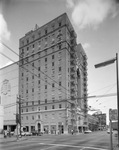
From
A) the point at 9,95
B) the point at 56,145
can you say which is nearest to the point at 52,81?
the point at 9,95

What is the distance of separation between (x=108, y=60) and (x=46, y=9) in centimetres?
365

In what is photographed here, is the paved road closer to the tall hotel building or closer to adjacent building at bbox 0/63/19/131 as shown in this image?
the tall hotel building

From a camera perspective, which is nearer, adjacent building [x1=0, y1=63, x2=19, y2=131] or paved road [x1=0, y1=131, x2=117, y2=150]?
paved road [x1=0, y1=131, x2=117, y2=150]

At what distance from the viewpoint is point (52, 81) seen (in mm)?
49281

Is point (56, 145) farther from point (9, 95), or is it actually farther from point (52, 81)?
point (9, 95)

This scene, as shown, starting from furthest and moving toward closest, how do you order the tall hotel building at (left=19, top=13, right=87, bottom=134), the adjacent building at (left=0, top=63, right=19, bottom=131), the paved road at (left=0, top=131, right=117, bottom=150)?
the adjacent building at (left=0, top=63, right=19, bottom=131) < the tall hotel building at (left=19, top=13, right=87, bottom=134) < the paved road at (left=0, top=131, right=117, bottom=150)

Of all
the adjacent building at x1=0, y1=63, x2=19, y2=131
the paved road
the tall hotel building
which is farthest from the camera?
the adjacent building at x1=0, y1=63, x2=19, y2=131

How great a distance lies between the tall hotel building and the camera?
46344 mm

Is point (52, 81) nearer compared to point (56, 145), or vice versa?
point (56, 145)

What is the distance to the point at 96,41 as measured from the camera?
6.03 meters

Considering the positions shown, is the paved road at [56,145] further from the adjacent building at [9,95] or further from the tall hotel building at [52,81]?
the adjacent building at [9,95]

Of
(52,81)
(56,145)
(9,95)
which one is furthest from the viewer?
(9,95)

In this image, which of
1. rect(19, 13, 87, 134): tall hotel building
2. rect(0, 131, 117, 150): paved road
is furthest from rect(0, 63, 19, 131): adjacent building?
rect(0, 131, 117, 150): paved road

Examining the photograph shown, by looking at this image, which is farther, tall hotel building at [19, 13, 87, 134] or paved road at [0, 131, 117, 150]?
tall hotel building at [19, 13, 87, 134]
